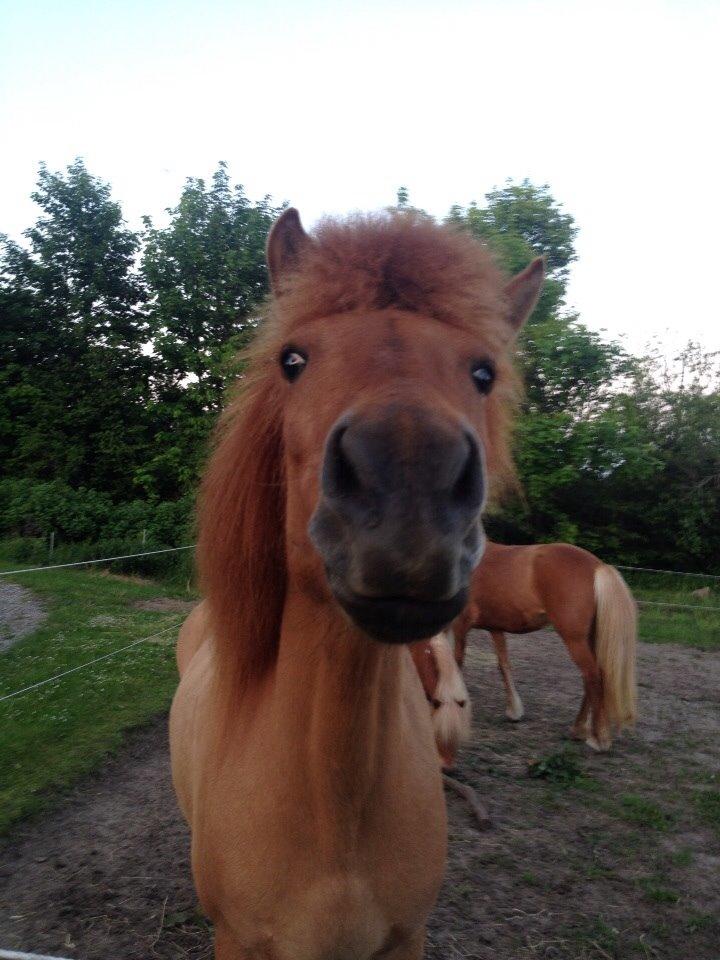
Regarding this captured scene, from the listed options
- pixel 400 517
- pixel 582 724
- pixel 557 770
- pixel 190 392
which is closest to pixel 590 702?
pixel 582 724

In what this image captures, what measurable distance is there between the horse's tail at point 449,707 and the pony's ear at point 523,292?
2.94 meters

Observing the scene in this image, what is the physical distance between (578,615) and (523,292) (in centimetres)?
459

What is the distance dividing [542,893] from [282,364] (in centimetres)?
339

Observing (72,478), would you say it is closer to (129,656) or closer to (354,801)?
(129,656)

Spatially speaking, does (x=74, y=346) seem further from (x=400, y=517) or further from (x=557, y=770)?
(x=400, y=517)

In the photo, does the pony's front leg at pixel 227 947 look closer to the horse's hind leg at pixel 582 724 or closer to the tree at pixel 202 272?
the horse's hind leg at pixel 582 724

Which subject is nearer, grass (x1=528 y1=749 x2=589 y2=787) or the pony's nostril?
the pony's nostril

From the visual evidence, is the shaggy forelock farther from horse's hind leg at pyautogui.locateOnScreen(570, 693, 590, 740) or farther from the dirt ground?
horse's hind leg at pyautogui.locateOnScreen(570, 693, 590, 740)

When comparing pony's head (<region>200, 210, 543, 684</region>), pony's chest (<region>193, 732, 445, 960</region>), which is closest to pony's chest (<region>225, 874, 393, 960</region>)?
pony's chest (<region>193, 732, 445, 960</region>)

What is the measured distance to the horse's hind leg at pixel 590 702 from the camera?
5.41 metres

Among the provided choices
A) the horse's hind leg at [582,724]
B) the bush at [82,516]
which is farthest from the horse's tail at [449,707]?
the bush at [82,516]

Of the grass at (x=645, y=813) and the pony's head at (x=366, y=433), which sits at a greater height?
the pony's head at (x=366, y=433)

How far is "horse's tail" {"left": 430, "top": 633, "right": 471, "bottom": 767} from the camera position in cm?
412

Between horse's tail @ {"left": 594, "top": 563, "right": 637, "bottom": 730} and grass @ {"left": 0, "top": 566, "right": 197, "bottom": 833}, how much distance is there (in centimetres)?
416
